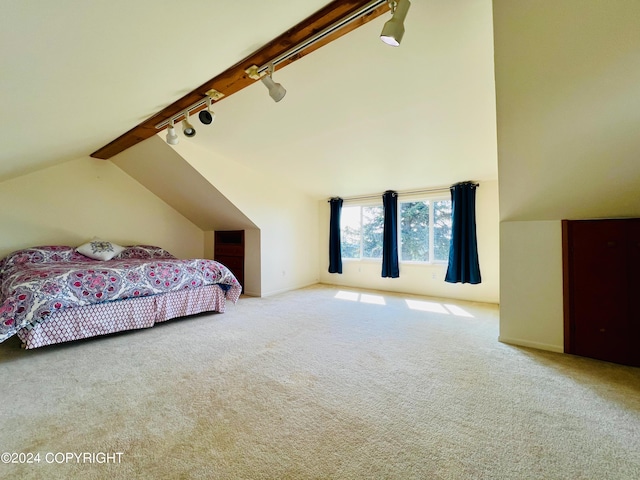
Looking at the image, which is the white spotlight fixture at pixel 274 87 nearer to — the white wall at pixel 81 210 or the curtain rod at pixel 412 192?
the curtain rod at pixel 412 192

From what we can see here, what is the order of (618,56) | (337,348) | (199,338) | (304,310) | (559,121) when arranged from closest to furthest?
(618,56) < (559,121) < (337,348) < (199,338) < (304,310)

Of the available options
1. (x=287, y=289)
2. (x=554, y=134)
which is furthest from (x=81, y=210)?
(x=554, y=134)

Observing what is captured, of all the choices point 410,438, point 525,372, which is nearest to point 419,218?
point 525,372

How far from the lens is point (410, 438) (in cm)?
131

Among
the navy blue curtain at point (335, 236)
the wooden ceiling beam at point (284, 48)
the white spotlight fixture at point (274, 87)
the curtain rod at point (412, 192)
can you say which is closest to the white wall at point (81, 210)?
the wooden ceiling beam at point (284, 48)

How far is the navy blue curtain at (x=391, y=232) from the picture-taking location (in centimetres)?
484

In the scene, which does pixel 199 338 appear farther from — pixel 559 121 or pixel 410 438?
pixel 559 121

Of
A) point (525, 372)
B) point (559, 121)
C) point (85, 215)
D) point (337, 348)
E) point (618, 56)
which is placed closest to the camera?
point (618, 56)

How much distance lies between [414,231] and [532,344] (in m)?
2.68

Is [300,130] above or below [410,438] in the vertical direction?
above

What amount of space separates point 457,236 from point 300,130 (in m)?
3.00

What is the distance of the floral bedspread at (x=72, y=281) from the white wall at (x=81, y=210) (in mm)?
425

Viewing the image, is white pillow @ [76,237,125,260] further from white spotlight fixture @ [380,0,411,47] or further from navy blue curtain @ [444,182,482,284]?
navy blue curtain @ [444,182,482,284]

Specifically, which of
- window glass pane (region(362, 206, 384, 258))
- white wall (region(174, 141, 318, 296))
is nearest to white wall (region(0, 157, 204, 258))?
white wall (region(174, 141, 318, 296))
